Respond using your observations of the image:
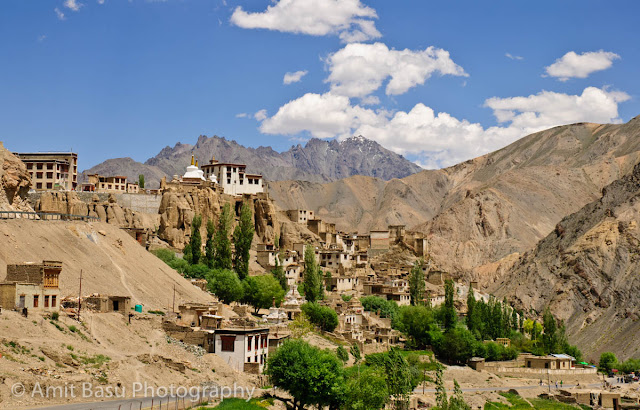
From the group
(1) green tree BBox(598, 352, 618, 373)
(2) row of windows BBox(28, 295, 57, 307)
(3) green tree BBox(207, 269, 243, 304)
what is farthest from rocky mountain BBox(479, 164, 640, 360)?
(2) row of windows BBox(28, 295, 57, 307)

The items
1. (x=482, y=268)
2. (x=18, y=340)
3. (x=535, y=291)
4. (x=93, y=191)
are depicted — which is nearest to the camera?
(x=18, y=340)

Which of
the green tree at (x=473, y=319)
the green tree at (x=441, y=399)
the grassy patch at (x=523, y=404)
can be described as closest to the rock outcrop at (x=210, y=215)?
the green tree at (x=473, y=319)

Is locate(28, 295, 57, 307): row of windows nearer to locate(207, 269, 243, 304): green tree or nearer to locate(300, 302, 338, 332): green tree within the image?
locate(207, 269, 243, 304): green tree

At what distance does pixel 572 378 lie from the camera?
75.1 meters

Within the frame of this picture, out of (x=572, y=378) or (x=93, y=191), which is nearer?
(x=572, y=378)

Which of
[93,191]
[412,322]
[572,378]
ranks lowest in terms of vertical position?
[572,378]

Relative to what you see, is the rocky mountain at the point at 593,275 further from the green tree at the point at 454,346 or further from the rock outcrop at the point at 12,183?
the rock outcrop at the point at 12,183

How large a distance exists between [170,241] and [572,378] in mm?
40386

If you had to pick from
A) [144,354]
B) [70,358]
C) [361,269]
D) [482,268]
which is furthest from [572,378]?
[482,268]

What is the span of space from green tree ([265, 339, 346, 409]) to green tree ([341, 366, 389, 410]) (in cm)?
50

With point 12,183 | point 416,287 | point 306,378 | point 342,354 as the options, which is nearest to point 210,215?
point 416,287

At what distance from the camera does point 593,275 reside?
10775cm

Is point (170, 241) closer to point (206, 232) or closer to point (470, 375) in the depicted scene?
point (206, 232)

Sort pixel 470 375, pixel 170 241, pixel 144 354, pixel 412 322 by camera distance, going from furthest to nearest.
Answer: pixel 170 241, pixel 412 322, pixel 470 375, pixel 144 354
